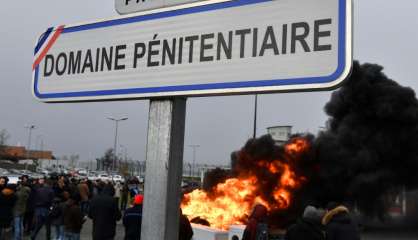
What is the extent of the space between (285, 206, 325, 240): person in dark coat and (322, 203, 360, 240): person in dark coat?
0.49m

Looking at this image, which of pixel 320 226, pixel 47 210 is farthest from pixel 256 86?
pixel 47 210

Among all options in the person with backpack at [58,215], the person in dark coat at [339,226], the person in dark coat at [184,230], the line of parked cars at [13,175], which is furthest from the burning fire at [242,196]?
the person in dark coat at [339,226]

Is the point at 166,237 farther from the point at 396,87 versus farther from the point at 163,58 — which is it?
the point at 396,87

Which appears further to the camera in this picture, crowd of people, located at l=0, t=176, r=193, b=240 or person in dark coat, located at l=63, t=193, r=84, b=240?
person in dark coat, located at l=63, t=193, r=84, b=240

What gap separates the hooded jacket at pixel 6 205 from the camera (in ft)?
36.2

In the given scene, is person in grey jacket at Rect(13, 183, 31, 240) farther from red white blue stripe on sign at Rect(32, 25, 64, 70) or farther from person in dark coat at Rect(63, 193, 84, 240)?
red white blue stripe on sign at Rect(32, 25, 64, 70)

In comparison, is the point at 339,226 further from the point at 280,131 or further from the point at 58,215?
the point at 280,131

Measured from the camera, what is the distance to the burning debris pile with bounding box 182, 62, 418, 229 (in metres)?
31.0

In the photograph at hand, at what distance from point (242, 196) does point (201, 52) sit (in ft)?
81.5

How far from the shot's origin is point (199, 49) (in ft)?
6.97

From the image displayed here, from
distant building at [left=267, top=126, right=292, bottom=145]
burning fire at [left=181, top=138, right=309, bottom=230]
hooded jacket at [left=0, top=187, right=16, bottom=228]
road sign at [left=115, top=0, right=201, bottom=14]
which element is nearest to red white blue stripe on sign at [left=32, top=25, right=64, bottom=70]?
road sign at [left=115, top=0, right=201, bottom=14]

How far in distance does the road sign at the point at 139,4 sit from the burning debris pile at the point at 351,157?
89.6 feet

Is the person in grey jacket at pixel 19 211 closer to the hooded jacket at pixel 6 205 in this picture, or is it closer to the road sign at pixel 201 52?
the hooded jacket at pixel 6 205

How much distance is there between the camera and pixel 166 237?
2.15 m
